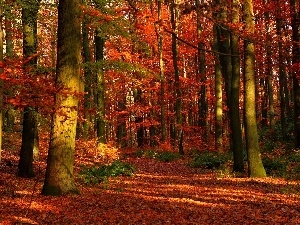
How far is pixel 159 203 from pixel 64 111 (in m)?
3.64

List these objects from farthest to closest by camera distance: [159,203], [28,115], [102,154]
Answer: [102,154]
[28,115]
[159,203]

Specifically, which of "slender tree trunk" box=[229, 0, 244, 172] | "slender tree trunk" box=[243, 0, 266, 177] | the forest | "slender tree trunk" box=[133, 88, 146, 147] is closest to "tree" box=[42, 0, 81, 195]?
the forest

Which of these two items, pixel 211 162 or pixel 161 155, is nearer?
pixel 211 162

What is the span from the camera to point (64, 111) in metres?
10.1

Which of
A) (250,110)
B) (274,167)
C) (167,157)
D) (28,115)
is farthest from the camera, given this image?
(167,157)

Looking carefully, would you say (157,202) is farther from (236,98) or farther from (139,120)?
(139,120)

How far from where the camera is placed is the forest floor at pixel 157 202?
8336 mm

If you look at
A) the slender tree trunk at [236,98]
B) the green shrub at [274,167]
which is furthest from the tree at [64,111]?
the green shrub at [274,167]

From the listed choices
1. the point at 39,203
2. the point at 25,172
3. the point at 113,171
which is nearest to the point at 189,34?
the point at 113,171

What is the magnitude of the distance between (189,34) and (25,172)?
90.0 ft

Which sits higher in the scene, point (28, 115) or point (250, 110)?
point (250, 110)

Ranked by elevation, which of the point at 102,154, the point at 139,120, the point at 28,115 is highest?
the point at 139,120

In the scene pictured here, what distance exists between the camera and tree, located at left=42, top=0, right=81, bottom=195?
33.0 ft

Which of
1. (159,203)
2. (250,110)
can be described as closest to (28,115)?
(159,203)
